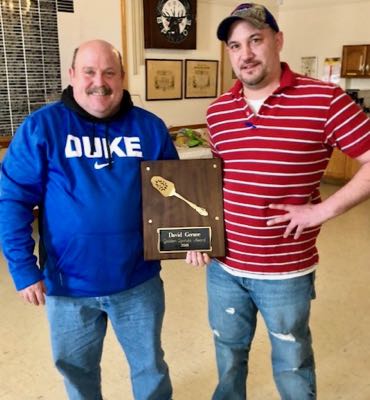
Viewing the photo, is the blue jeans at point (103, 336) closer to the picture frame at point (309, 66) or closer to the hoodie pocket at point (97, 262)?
the hoodie pocket at point (97, 262)

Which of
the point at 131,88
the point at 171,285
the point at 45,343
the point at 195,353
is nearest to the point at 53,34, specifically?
the point at 131,88

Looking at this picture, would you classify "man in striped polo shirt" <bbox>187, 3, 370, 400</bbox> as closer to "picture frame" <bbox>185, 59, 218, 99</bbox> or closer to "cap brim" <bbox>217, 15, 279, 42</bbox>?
"cap brim" <bbox>217, 15, 279, 42</bbox>

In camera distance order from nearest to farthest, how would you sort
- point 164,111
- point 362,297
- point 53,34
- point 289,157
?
point 289,157
point 362,297
point 53,34
point 164,111

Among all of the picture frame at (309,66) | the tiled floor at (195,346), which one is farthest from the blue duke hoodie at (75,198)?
the picture frame at (309,66)

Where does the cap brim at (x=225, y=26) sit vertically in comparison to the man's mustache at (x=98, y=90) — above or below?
above

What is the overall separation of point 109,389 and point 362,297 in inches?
66.5


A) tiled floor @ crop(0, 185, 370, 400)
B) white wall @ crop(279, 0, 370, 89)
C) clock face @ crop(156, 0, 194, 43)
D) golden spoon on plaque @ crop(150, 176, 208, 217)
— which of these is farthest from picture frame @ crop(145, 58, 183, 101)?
golden spoon on plaque @ crop(150, 176, 208, 217)

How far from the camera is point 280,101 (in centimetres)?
135

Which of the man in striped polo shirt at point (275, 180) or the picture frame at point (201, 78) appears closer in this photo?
the man in striped polo shirt at point (275, 180)

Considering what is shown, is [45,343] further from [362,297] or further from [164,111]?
[164,111]

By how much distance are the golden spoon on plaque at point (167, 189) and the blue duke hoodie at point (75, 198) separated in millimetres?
56

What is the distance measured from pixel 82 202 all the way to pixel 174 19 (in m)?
4.58

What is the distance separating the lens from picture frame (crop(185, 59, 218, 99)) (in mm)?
5867

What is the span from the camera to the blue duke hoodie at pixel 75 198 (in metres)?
1.37
